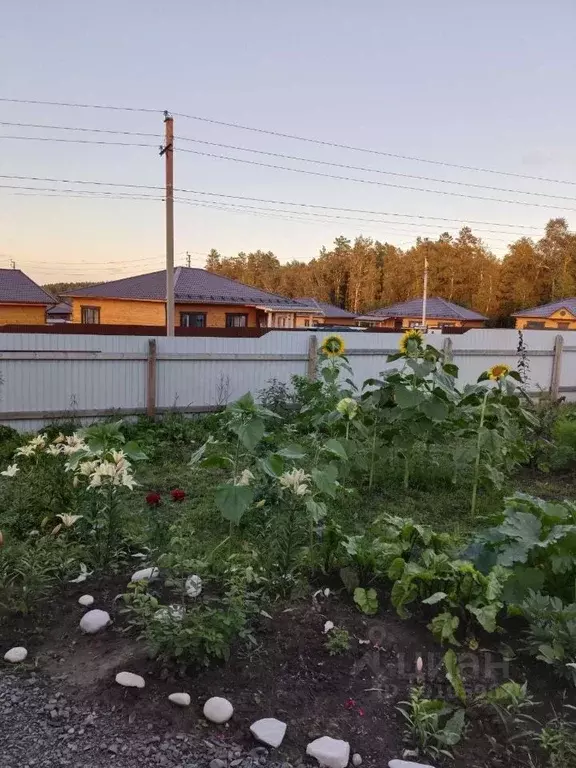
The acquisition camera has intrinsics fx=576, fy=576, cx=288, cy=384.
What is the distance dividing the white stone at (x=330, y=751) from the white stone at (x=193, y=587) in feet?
2.59

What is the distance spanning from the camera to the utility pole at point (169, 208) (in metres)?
13.0

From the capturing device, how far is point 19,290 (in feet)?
72.1

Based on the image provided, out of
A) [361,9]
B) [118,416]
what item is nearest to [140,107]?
[361,9]

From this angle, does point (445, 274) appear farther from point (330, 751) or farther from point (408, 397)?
point (330, 751)

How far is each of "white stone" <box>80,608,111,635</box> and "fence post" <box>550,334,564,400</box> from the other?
9.74 m

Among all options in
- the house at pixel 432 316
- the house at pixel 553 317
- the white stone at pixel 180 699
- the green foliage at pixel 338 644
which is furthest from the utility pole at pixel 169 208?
the house at pixel 553 317

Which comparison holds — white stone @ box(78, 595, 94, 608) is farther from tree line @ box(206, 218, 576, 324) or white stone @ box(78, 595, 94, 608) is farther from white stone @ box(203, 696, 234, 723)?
tree line @ box(206, 218, 576, 324)

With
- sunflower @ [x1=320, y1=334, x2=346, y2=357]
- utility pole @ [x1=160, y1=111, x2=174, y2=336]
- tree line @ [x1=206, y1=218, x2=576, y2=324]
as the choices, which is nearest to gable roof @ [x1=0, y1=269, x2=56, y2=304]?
utility pole @ [x1=160, y1=111, x2=174, y2=336]

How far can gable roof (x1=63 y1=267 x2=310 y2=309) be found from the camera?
22.7m

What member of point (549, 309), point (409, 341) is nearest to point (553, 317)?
point (549, 309)

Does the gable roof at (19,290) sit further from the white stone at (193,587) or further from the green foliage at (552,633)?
the green foliage at (552,633)

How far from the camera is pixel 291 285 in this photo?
6762 cm

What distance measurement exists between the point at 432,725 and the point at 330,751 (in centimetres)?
32

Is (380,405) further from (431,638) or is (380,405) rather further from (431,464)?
(431,638)
